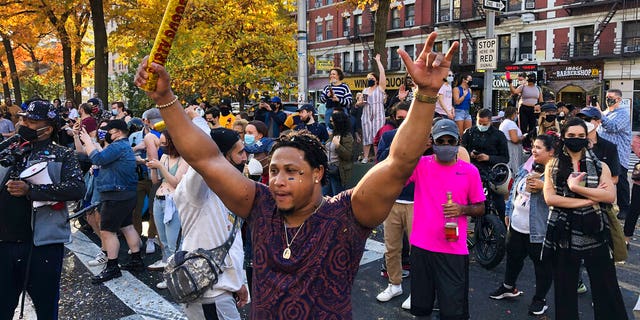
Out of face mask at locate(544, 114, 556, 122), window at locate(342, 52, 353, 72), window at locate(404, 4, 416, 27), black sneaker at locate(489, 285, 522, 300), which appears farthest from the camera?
window at locate(342, 52, 353, 72)

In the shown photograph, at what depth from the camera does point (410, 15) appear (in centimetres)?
4019

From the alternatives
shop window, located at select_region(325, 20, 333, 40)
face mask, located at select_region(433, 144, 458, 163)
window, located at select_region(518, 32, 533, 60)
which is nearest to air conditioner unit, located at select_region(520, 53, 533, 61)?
window, located at select_region(518, 32, 533, 60)

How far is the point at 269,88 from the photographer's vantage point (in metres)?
18.4

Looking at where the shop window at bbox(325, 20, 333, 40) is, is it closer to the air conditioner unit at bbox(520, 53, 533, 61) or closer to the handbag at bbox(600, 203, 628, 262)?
the air conditioner unit at bbox(520, 53, 533, 61)

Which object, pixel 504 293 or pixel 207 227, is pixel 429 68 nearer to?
pixel 207 227

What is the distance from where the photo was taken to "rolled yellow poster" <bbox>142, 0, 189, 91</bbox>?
6.54ft

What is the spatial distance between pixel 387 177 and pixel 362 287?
12.9 ft

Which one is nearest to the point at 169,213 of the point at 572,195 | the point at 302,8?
the point at 572,195

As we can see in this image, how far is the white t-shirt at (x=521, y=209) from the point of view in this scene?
504cm

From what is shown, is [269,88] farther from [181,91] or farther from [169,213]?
[169,213]

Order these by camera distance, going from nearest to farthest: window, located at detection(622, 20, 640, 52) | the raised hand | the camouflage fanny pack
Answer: the raised hand → the camouflage fanny pack → window, located at detection(622, 20, 640, 52)

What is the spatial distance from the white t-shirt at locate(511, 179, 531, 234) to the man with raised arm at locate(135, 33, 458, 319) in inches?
132

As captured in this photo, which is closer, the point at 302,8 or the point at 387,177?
the point at 387,177

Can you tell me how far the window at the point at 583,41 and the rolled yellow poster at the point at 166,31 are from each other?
32.7m
